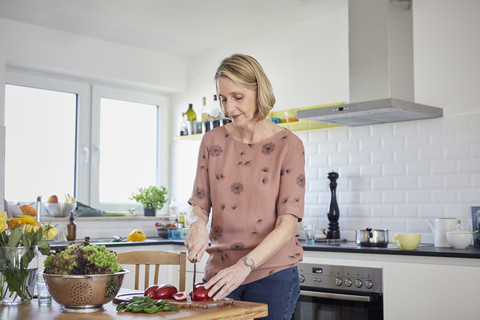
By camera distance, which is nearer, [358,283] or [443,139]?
[358,283]

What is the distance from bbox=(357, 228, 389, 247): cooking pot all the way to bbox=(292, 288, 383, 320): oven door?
1.05 feet

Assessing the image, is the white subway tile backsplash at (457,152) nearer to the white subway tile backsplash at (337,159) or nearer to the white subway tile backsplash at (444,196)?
the white subway tile backsplash at (444,196)

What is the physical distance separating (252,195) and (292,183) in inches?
5.5

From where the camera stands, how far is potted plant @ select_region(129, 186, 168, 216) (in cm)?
532

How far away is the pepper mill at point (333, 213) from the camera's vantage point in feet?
13.8

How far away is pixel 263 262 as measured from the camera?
191 centimetres

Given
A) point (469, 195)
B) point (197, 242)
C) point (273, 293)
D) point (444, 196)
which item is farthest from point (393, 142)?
point (197, 242)

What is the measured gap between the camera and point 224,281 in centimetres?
175

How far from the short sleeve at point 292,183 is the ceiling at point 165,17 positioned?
7.66 feet

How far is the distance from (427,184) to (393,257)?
0.73 meters

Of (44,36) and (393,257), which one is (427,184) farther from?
(44,36)

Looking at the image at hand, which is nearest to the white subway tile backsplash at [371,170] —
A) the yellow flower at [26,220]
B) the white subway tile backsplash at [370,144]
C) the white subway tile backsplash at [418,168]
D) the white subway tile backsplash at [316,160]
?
the white subway tile backsplash at [370,144]

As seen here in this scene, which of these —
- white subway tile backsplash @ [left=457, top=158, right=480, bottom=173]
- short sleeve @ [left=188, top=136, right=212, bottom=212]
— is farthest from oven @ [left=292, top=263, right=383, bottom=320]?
short sleeve @ [left=188, top=136, right=212, bottom=212]

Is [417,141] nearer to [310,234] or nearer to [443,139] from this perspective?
[443,139]
